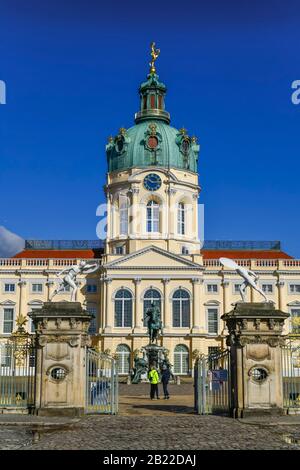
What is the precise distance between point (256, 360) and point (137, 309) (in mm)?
44122

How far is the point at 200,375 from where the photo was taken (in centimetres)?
2095

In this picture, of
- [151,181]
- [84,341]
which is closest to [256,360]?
[84,341]

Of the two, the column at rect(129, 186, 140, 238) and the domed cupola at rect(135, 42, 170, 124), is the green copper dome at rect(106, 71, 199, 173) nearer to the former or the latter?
the domed cupola at rect(135, 42, 170, 124)

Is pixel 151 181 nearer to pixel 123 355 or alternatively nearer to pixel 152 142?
pixel 152 142

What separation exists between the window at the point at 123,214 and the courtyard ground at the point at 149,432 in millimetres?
48017

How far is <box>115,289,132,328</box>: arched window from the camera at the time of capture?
208ft

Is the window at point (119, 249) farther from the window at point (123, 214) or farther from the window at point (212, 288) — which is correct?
the window at point (212, 288)

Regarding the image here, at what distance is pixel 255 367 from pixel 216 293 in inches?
1900

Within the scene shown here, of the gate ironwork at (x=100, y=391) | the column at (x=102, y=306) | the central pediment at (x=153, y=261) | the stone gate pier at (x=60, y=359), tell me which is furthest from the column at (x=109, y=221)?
the stone gate pier at (x=60, y=359)

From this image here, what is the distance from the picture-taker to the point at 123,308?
63.7 meters

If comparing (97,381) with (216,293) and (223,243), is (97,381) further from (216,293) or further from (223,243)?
(223,243)

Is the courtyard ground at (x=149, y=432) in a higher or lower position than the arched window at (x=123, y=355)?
lower

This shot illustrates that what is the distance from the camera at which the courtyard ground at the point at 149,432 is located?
45.2ft

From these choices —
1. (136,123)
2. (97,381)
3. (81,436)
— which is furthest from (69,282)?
(136,123)
